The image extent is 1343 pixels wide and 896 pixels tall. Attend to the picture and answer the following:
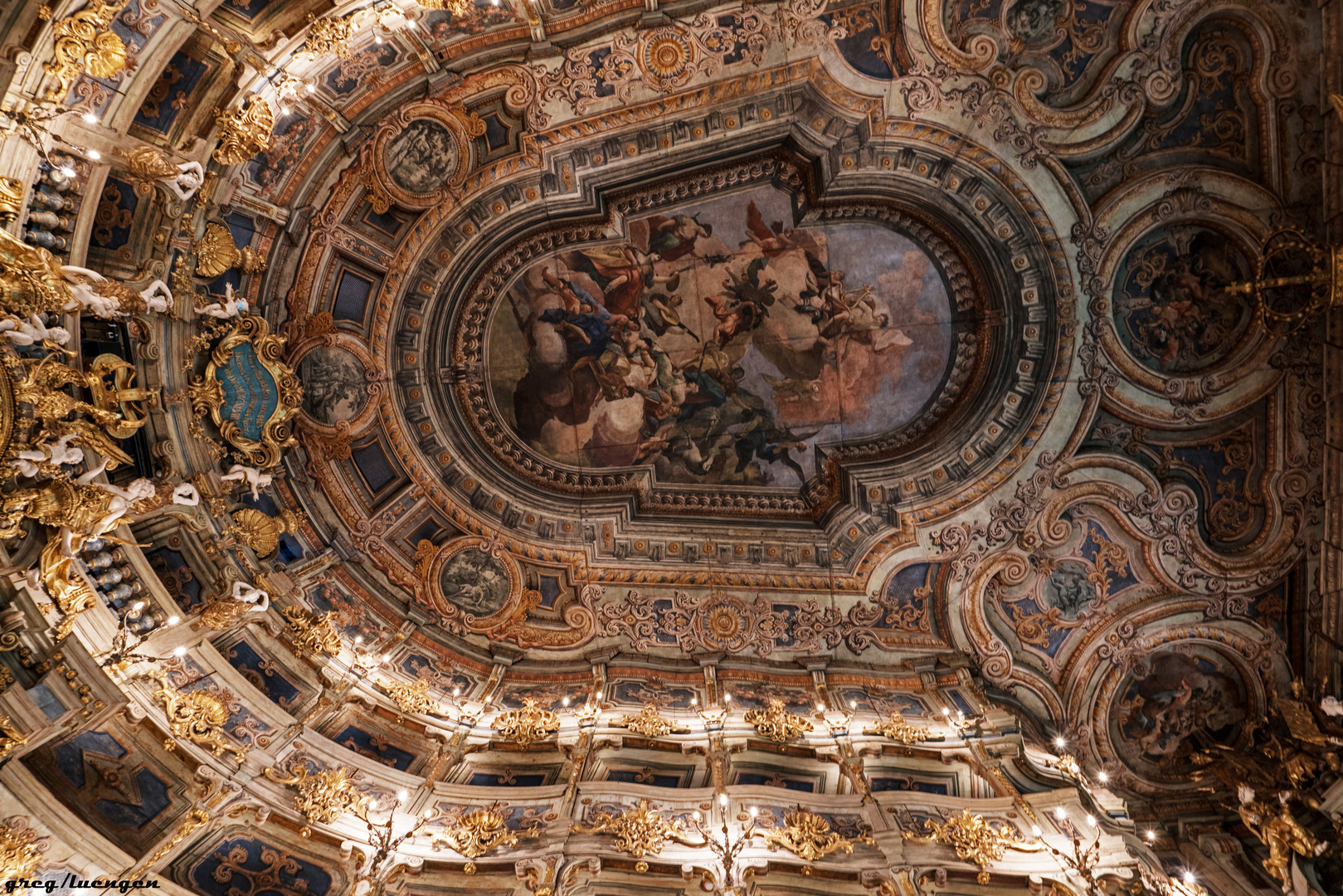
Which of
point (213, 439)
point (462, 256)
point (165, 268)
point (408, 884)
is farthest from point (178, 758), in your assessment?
point (462, 256)

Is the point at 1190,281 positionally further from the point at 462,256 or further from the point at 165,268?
the point at 165,268

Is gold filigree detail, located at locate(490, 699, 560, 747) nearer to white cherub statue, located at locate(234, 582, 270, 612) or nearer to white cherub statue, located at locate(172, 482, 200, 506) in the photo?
white cherub statue, located at locate(234, 582, 270, 612)

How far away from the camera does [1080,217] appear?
11.2 meters

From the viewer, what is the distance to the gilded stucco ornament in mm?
9641

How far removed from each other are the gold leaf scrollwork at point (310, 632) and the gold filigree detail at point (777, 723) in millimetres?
6699

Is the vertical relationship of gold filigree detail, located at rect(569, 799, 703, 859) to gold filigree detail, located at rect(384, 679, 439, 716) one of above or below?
below

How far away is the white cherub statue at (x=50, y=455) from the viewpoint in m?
7.48

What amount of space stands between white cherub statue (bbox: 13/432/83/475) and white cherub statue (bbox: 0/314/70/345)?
113 cm

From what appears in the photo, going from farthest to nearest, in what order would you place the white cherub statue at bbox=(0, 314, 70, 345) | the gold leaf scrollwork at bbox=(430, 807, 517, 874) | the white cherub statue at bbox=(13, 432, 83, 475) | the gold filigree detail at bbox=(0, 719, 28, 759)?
1. the gold leaf scrollwork at bbox=(430, 807, 517, 874)
2. the white cherub statue at bbox=(13, 432, 83, 475)
3. the white cherub statue at bbox=(0, 314, 70, 345)
4. the gold filigree detail at bbox=(0, 719, 28, 759)

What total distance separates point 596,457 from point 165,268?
733 cm

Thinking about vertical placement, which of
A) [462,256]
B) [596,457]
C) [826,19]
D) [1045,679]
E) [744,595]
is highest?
[826,19]

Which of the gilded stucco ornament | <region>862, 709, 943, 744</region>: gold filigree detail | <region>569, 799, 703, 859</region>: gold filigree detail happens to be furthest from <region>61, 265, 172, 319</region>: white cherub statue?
<region>862, 709, 943, 744</region>: gold filigree detail

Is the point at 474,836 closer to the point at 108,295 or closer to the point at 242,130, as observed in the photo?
the point at 108,295

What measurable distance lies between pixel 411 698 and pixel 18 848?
4490mm
